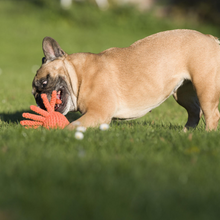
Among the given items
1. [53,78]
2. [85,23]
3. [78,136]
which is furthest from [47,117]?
[85,23]

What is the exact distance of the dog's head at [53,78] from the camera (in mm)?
4695

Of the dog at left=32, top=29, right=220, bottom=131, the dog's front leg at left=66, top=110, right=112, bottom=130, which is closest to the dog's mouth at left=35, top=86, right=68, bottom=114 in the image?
the dog at left=32, top=29, right=220, bottom=131

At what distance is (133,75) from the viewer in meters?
4.82

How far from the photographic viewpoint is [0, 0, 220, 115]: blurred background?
18.2 meters

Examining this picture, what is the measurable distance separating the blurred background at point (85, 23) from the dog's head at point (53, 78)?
1123 cm

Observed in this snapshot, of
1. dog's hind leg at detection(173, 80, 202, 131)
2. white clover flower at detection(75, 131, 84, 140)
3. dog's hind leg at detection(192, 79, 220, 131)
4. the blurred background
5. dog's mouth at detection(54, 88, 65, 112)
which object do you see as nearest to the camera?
white clover flower at detection(75, 131, 84, 140)

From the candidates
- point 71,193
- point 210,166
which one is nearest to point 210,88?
point 210,166

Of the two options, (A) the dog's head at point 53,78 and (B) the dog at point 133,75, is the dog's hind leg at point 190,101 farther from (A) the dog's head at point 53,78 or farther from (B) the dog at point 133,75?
(A) the dog's head at point 53,78

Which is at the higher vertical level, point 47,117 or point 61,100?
point 61,100

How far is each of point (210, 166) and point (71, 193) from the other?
132 centimetres

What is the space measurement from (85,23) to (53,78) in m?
18.3

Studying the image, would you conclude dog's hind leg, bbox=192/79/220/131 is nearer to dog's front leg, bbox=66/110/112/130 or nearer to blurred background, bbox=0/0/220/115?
dog's front leg, bbox=66/110/112/130

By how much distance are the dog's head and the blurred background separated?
11.2 m

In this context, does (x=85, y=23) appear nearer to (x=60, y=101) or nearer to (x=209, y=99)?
(x=60, y=101)
